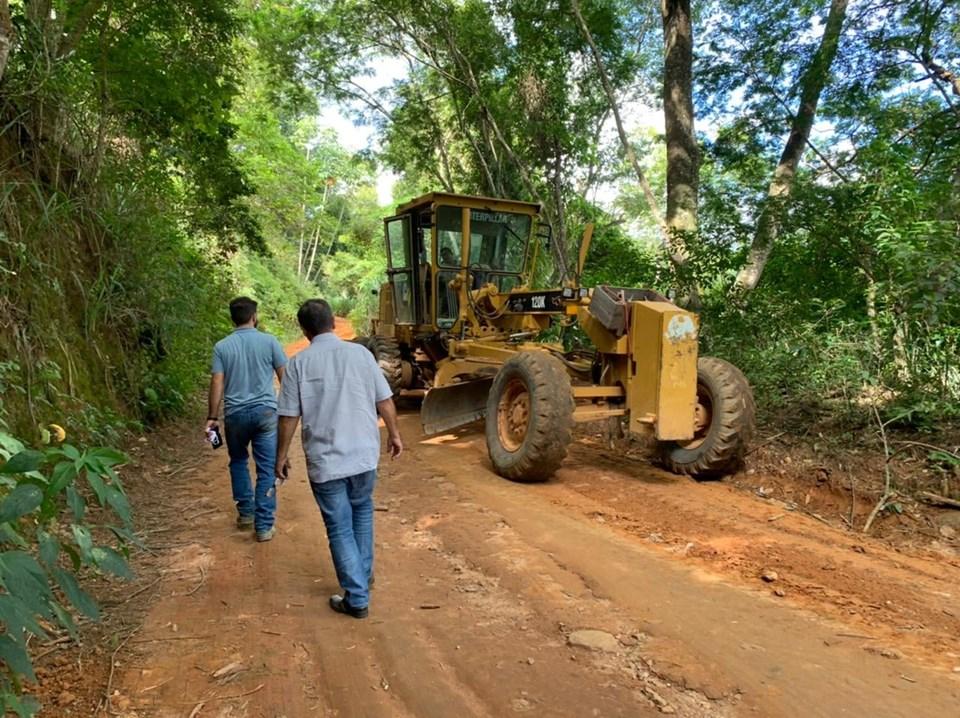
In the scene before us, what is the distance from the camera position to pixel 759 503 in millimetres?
5316

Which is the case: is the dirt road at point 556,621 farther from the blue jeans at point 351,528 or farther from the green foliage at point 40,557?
the green foliage at point 40,557

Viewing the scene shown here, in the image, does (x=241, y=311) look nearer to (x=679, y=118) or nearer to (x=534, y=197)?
(x=679, y=118)

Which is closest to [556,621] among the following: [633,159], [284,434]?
[284,434]

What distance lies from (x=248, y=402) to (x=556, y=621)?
2467 mm

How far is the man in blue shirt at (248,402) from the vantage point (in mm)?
4430

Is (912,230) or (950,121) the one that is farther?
(950,121)

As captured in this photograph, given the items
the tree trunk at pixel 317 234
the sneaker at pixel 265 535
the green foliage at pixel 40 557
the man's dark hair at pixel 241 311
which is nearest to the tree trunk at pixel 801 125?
the man's dark hair at pixel 241 311

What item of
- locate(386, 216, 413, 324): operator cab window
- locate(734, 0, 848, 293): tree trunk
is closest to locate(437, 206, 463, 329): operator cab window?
locate(386, 216, 413, 324): operator cab window

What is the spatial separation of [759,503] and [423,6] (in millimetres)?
12993

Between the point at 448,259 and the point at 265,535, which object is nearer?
the point at 265,535

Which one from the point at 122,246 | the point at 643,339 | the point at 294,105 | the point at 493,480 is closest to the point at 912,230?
the point at 643,339

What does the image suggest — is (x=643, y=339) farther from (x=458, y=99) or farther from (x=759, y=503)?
(x=458, y=99)

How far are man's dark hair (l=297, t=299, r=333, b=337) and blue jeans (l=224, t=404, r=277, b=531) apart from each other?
1137 millimetres

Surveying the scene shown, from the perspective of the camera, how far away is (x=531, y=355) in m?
6.11
